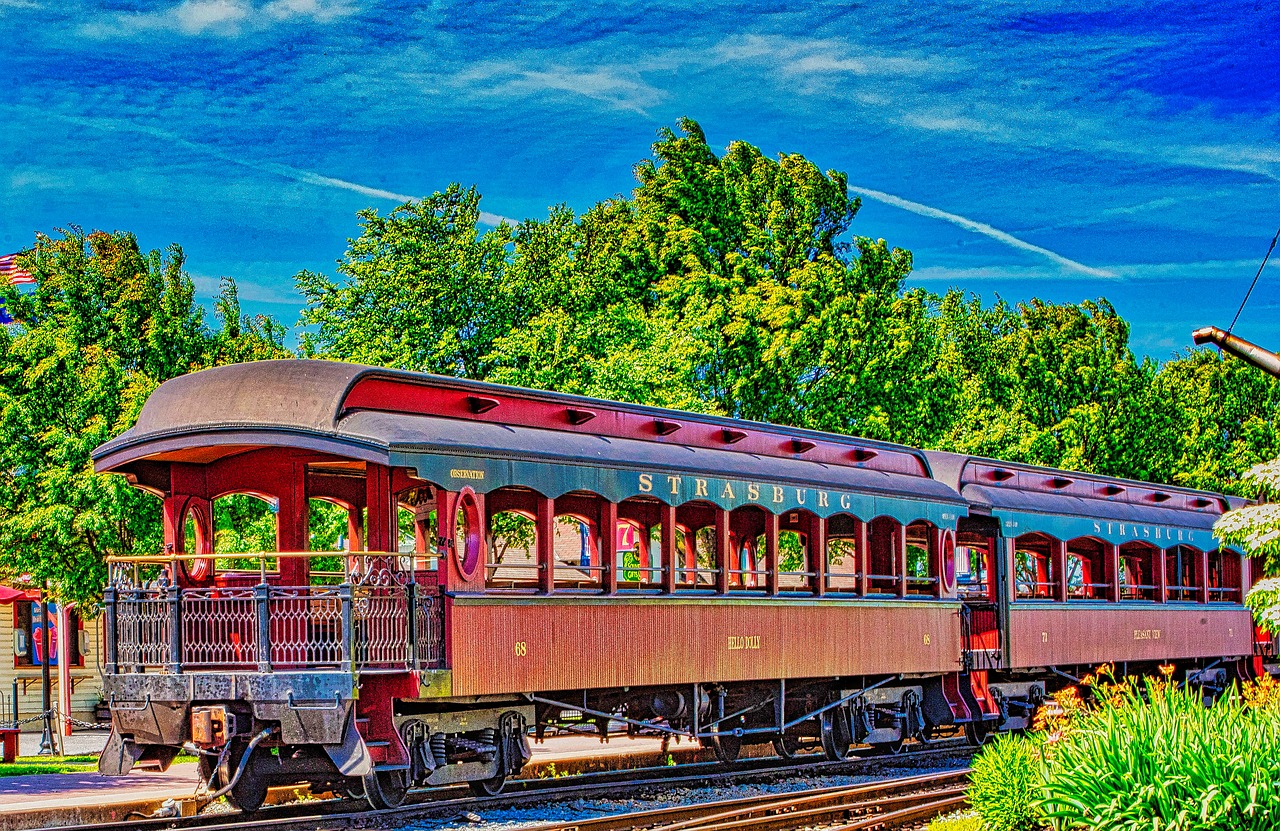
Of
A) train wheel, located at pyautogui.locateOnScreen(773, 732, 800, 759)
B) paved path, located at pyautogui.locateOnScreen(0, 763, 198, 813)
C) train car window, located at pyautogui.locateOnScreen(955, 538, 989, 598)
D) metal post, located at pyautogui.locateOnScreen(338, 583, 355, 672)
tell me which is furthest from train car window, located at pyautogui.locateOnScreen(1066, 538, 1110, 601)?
metal post, located at pyautogui.locateOnScreen(338, 583, 355, 672)

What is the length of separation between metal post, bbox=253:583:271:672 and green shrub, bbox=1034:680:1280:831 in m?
6.61

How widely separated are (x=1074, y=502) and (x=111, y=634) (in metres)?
15.8

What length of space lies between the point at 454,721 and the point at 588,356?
506 inches

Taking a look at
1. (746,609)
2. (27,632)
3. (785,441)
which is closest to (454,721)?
(746,609)

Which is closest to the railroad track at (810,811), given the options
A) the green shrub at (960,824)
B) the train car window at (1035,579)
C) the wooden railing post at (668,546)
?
the green shrub at (960,824)

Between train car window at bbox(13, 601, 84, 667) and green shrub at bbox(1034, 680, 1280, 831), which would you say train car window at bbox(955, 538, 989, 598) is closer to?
green shrub at bbox(1034, 680, 1280, 831)

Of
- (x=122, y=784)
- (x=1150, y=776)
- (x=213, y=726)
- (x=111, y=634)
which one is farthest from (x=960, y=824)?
(x=122, y=784)

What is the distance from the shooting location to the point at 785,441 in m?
19.7

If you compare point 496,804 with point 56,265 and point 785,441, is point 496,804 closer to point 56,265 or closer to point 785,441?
point 785,441

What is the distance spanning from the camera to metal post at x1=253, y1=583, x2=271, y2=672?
13156 mm

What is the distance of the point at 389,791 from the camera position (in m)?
14.0

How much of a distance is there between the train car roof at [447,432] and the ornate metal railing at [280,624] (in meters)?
1.12

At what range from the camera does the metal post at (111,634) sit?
14094 mm

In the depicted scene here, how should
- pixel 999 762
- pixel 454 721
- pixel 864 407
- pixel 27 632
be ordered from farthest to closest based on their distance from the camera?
pixel 27 632, pixel 864 407, pixel 454 721, pixel 999 762
